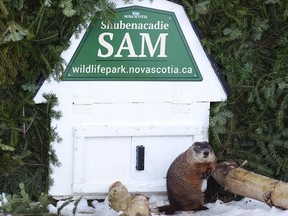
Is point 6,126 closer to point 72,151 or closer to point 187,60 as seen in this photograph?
point 72,151

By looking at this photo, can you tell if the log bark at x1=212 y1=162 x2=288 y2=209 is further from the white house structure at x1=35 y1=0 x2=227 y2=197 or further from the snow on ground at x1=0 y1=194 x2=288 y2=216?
the white house structure at x1=35 y1=0 x2=227 y2=197

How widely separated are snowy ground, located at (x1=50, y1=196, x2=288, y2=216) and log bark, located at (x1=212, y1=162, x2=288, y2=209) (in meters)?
0.07

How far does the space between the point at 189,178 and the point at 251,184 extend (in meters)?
0.40

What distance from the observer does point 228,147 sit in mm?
5016

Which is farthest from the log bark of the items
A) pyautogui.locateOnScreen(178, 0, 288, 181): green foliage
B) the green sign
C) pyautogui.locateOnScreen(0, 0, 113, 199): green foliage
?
pyautogui.locateOnScreen(0, 0, 113, 199): green foliage

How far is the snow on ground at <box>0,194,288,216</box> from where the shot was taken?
4529 mm

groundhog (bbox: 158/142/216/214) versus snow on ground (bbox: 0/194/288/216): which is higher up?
groundhog (bbox: 158/142/216/214)

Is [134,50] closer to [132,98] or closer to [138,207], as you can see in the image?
[132,98]

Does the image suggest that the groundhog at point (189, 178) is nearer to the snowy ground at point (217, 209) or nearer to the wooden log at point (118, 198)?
the snowy ground at point (217, 209)


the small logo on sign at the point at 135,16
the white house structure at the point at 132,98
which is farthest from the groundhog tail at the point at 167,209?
the small logo on sign at the point at 135,16

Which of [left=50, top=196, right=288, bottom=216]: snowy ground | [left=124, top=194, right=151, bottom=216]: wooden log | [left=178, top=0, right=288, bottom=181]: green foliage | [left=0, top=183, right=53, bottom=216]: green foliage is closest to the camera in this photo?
[left=124, top=194, right=151, bottom=216]: wooden log

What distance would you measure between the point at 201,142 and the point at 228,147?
0.44 m

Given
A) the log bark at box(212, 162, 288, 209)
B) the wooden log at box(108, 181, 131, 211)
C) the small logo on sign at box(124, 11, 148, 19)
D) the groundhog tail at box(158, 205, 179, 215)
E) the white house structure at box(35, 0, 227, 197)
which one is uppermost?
the small logo on sign at box(124, 11, 148, 19)

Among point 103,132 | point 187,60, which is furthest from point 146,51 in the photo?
point 103,132
